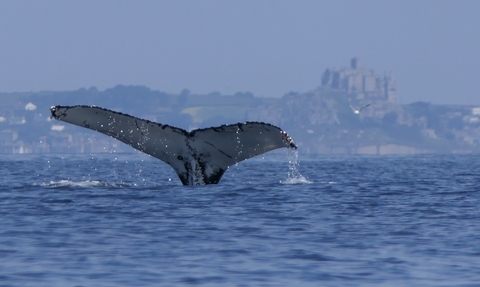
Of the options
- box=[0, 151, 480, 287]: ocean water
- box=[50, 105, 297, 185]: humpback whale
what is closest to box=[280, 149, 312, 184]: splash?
box=[50, 105, 297, 185]: humpback whale

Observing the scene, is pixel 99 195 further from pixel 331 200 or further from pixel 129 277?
pixel 129 277

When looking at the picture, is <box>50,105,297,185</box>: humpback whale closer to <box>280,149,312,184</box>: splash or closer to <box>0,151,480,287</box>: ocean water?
<box>280,149,312,184</box>: splash

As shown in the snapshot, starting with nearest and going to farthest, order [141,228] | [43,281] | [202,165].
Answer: [43,281] → [141,228] → [202,165]

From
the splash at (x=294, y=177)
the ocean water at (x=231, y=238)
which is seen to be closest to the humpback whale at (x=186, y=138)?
the splash at (x=294, y=177)

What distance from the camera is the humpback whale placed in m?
18.5

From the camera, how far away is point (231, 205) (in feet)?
68.7

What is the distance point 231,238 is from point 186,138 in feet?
12.9

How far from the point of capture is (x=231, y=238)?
53.7 ft

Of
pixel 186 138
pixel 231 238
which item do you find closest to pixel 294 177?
pixel 186 138

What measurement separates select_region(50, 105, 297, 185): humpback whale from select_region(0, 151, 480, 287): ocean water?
89 cm

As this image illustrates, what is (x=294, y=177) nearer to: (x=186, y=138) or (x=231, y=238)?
(x=186, y=138)

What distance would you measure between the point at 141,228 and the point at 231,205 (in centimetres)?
388

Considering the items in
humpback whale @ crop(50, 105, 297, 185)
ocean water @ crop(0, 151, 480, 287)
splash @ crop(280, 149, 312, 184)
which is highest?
humpback whale @ crop(50, 105, 297, 185)

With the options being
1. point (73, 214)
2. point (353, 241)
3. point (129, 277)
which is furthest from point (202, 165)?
point (129, 277)
